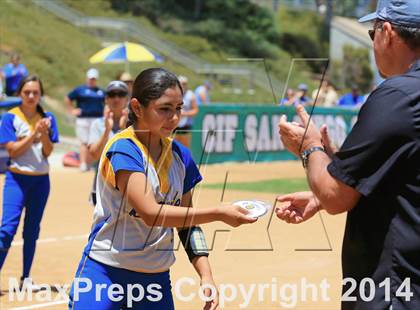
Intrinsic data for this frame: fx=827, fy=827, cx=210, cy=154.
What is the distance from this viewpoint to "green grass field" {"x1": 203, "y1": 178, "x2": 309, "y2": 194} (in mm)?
17750

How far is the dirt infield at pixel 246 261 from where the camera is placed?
8.35 metres

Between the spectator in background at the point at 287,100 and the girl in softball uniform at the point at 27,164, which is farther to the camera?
the girl in softball uniform at the point at 27,164

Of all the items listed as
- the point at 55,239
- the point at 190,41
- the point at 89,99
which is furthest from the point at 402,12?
the point at 190,41

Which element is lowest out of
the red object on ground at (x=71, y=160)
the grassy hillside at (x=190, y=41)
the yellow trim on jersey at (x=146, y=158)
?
the grassy hillside at (x=190, y=41)

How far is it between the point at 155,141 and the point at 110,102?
5057 mm

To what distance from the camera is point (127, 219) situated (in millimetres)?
4441

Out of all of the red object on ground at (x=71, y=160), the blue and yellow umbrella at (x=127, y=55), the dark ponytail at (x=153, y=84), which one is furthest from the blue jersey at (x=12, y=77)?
the dark ponytail at (x=153, y=84)

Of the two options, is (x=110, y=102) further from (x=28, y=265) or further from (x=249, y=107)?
(x=249, y=107)

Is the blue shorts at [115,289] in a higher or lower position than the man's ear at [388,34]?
lower

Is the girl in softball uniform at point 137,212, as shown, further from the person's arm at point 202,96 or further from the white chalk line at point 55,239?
the person's arm at point 202,96

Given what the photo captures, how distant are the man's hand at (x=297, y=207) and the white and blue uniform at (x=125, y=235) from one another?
0.75 meters

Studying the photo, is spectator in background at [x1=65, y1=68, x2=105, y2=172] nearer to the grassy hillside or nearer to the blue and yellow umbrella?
the blue and yellow umbrella

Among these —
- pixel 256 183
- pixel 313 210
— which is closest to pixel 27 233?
pixel 313 210

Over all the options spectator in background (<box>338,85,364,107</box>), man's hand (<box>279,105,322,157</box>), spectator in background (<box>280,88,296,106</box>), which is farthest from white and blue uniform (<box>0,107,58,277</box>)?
spectator in background (<box>338,85,364,107</box>)
